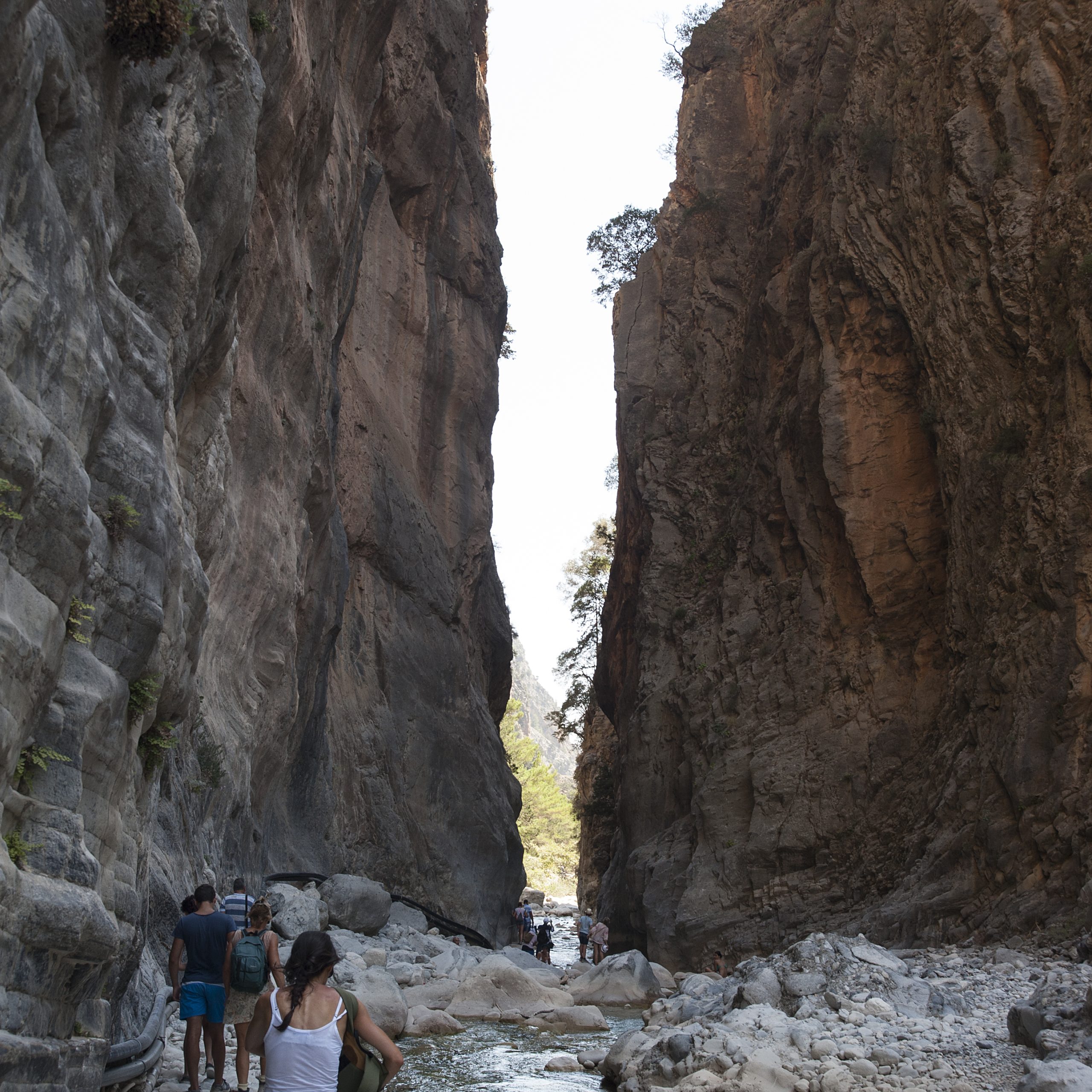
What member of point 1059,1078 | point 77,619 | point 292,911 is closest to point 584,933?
point 292,911

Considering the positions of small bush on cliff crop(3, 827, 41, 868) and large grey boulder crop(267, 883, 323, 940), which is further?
large grey boulder crop(267, 883, 323, 940)

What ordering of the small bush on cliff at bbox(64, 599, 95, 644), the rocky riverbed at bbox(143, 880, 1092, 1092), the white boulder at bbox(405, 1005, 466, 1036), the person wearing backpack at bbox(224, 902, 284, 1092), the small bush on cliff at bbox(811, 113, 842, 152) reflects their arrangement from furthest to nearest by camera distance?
1. the small bush on cliff at bbox(811, 113, 842, 152)
2. the white boulder at bbox(405, 1005, 466, 1036)
3. the rocky riverbed at bbox(143, 880, 1092, 1092)
4. the person wearing backpack at bbox(224, 902, 284, 1092)
5. the small bush on cliff at bbox(64, 599, 95, 644)

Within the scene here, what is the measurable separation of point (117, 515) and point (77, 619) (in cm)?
97

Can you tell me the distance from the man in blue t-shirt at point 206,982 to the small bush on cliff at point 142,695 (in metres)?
1.30

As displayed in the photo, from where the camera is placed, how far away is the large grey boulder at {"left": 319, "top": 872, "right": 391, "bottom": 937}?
17312mm

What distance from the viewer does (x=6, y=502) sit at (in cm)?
533

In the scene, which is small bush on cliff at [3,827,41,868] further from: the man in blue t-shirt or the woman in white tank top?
the woman in white tank top

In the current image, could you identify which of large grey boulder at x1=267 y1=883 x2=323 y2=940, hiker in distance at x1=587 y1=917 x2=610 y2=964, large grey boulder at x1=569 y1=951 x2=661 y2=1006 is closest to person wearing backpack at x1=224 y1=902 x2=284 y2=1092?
large grey boulder at x1=267 y1=883 x2=323 y2=940

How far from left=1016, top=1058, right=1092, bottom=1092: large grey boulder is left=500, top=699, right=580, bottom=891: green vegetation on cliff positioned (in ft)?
154

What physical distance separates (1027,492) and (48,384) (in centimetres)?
1454

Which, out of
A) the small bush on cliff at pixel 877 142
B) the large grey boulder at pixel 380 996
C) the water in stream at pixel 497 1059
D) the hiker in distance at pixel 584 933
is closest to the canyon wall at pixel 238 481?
the large grey boulder at pixel 380 996

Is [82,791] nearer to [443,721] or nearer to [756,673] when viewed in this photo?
[756,673]

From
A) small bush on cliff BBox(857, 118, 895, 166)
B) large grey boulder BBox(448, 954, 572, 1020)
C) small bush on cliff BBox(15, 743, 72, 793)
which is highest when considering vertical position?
small bush on cliff BBox(857, 118, 895, 166)

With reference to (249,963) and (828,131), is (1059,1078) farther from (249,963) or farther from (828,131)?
(828,131)
